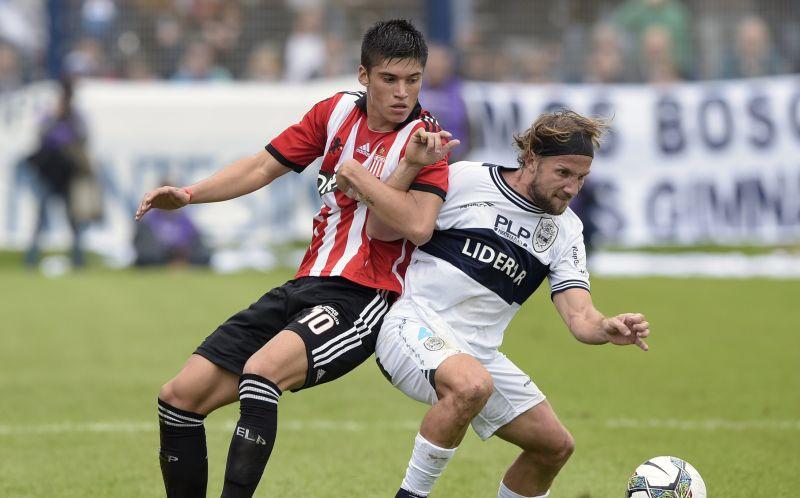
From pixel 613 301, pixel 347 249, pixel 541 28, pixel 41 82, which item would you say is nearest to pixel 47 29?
pixel 41 82

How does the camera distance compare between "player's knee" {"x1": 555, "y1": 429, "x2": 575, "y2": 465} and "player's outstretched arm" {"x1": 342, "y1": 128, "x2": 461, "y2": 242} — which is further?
"player's knee" {"x1": 555, "y1": 429, "x2": 575, "y2": 465}

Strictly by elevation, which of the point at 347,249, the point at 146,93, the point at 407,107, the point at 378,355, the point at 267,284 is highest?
the point at 407,107

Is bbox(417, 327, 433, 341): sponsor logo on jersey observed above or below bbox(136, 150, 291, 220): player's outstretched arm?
below

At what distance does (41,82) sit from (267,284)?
550 cm

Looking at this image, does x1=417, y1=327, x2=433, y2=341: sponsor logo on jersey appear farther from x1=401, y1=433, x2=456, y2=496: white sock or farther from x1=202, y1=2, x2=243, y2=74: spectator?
x1=202, y1=2, x2=243, y2=74: spectator

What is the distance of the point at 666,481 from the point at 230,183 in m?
2.50

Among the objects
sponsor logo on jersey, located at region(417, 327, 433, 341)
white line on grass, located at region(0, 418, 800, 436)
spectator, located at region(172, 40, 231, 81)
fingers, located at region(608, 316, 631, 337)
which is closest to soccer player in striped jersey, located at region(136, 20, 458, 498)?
sponsor logo on jersey, located at region(417, 327, 433, 341)

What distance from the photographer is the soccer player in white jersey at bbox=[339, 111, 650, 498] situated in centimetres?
570

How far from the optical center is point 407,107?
227 inches

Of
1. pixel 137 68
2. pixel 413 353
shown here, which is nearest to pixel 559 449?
pixel 413 353

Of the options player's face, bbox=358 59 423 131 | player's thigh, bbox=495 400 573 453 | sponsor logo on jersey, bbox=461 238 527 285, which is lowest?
player's thigh, bbox=495 400 573 453

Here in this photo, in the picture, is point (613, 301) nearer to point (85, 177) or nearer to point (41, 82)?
point (85, 177)

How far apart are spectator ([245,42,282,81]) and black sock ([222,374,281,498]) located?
1387 centimetres

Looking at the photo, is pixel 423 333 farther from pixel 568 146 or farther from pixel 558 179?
pixel 568 146
